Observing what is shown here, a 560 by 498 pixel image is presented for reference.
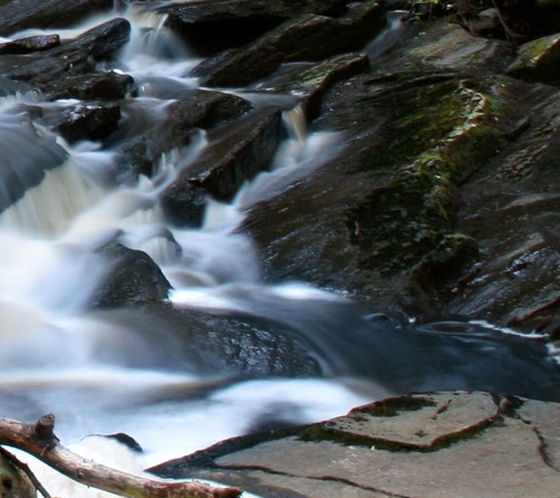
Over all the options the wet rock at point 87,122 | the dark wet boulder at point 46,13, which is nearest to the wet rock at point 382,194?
the wet rock at point 87,122

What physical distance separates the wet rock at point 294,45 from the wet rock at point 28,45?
175cm

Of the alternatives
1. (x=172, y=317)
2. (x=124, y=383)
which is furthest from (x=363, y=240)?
(x=124, y=383)

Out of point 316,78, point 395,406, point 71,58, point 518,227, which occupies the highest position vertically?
point 71,58

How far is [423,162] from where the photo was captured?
821 cm

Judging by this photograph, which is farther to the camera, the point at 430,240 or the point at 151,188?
the point at 151,188

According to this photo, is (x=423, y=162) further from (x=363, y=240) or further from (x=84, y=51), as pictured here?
(x=84, y=51)

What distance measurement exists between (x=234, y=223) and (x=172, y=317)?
7.08 ft

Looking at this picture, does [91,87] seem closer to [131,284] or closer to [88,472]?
[131,284]

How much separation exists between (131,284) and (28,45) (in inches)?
244

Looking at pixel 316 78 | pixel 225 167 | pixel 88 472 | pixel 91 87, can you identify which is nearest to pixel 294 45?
pixel 316 78

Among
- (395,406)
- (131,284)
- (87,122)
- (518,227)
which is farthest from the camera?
(87,122)

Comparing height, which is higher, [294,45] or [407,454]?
[407,454]

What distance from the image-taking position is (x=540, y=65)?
10531 millimetres

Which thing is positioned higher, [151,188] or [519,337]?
[151,188]
